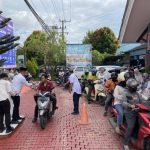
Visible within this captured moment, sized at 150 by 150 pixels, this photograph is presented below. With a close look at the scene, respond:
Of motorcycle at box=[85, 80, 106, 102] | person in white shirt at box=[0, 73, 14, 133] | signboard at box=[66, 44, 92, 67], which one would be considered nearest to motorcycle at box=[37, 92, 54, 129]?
person in white shirt at box=[0, 73, 14, 133]

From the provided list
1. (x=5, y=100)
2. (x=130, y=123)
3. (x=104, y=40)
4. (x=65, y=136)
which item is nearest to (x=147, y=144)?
(x=130, y=123)

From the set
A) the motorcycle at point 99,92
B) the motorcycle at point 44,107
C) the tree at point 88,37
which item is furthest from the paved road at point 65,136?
the tree at point 88,37

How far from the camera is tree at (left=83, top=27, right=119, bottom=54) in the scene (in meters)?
49.8

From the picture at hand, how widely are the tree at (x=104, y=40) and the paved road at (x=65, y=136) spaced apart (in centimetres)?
3904

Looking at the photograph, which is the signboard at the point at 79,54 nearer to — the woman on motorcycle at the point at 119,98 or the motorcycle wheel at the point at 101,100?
the motorcycle wheel at the point at 101,100

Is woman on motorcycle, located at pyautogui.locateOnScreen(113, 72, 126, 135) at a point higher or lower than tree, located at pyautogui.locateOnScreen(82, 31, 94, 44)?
lower

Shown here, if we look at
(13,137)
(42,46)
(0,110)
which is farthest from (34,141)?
(42,46)

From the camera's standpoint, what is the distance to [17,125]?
32.5 ft

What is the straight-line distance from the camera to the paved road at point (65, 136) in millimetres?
7789

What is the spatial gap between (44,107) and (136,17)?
14.7 ft

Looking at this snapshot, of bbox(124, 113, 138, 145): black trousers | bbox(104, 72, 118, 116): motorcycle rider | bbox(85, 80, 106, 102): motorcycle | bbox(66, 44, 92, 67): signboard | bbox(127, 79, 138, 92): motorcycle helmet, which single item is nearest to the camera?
bbox(124, 113, 138, 145): black trousers

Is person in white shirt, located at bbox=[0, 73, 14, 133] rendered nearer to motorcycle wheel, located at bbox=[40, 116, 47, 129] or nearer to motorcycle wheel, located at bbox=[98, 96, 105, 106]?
motorcycle wheel, located at bbox=[40, 116, 47, 129]

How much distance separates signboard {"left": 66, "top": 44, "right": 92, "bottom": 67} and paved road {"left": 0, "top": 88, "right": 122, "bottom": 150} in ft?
55.3

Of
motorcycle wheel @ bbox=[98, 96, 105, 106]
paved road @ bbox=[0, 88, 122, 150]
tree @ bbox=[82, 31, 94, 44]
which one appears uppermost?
tree @ bbox=[82, 31, 94, 44]
